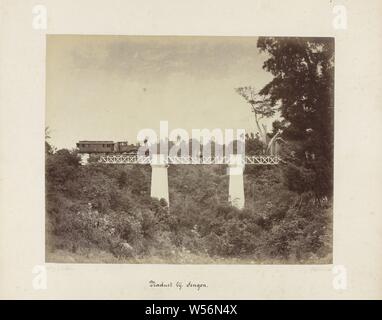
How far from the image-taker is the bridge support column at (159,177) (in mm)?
5645

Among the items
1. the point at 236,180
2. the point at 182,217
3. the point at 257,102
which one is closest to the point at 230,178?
the point at 236,180

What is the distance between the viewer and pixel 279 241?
18.8 ft

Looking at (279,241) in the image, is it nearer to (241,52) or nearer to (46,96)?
(241,52)

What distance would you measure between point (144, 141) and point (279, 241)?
183 centimetres

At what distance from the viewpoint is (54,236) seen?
566 centimetres

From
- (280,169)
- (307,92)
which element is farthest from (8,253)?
(307,92)

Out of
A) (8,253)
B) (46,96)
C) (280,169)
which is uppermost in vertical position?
(46,96)

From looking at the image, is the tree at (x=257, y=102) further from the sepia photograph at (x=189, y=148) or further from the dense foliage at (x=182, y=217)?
the dense foliage at (x=182, y=217)

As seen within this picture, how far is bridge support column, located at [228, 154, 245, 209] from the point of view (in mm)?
5684

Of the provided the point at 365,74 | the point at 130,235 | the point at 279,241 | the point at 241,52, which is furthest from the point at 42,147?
the point at 365,74

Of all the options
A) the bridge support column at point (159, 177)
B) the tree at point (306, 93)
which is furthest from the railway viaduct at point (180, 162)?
the tree at point (306, 93)

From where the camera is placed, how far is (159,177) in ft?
18.6

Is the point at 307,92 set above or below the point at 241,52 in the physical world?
below

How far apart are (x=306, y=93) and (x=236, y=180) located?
4.01 feet
